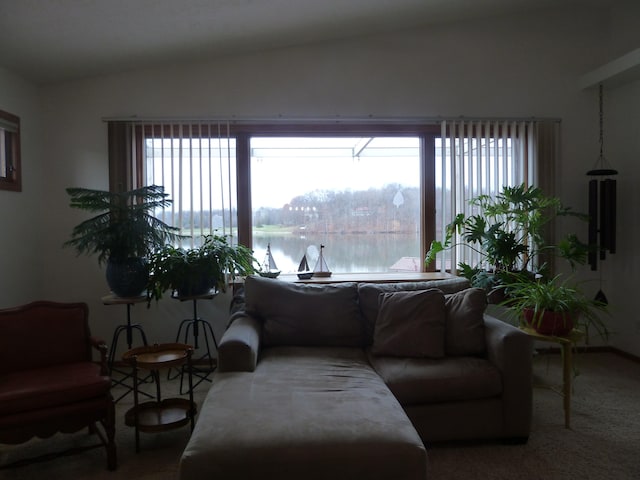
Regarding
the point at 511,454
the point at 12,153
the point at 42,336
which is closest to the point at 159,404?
the point at 42,336

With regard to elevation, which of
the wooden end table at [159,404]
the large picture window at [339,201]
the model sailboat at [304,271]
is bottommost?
the wooden end table at [159,404]

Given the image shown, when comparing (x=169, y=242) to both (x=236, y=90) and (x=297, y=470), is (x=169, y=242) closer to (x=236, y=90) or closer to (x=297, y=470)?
(x=236, y=90)

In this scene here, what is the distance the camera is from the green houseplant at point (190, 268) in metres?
3.40

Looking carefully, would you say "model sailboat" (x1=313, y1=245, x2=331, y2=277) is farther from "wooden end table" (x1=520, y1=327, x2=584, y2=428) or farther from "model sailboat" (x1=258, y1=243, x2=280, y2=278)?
"wooden end table" (x1=520, y1=327, x2=584, y2=428)

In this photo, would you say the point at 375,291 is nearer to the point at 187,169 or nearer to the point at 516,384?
the point at 516,384

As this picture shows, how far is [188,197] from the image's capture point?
4.20 metres

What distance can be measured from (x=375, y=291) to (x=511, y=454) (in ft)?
4.13

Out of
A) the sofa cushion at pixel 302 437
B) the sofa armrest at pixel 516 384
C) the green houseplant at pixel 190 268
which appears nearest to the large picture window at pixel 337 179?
the green houseplant at pixel 190 268

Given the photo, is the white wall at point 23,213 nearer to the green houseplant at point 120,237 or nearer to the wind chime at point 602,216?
the green houseplant at point 120,237

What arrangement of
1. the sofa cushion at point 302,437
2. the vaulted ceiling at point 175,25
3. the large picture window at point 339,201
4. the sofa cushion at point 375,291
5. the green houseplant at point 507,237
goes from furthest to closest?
the large picture window at point 339,201
the green houseplant at point 507,237
the sofa cushion at point 375,291
the vaulted ceiling at point 175,25
the sofa cushion at point 302,437

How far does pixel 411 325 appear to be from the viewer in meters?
2.97

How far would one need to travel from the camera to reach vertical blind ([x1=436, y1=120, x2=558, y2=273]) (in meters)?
4.34

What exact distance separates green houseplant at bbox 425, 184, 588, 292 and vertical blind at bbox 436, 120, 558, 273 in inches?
4.5

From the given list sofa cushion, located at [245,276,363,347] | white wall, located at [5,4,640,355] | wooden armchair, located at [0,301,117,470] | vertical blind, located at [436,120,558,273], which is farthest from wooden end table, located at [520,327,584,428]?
wooden armchair, located at [0,301,117,470]
